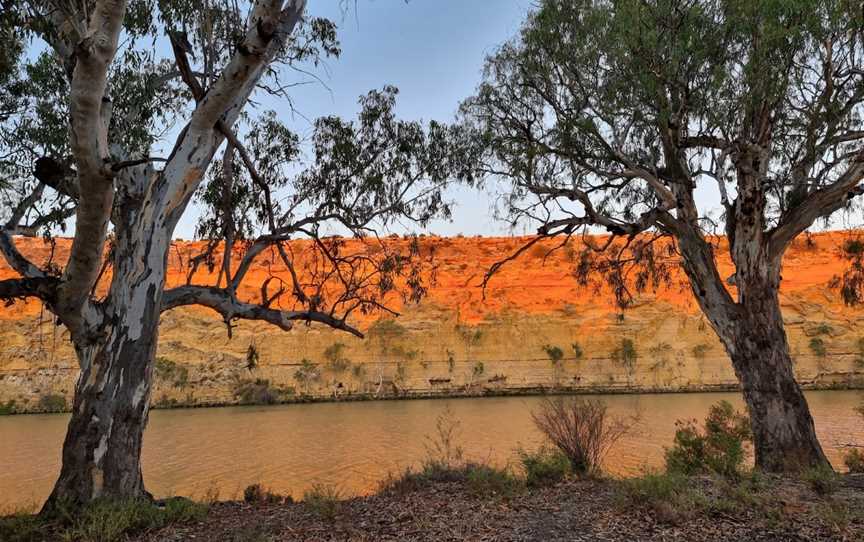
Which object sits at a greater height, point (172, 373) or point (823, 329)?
point (823, 329)

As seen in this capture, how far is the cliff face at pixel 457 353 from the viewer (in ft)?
75.4

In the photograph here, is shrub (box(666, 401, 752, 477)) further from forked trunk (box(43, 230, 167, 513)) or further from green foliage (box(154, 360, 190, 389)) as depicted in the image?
green foliage (box(154, 360, 190, 389))

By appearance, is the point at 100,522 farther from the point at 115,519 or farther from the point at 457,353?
the point at 457,353

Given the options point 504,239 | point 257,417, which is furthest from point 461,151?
point 504,239

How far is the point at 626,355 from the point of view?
24266 mm

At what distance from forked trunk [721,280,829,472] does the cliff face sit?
17213 millimetres

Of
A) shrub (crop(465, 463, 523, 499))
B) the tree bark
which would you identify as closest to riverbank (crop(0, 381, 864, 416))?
shrub (crop(465, 463, 523, 499))

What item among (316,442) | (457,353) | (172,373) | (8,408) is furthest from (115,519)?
(8,408)

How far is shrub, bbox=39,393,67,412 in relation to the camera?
21.7m

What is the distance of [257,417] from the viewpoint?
18.1 metres

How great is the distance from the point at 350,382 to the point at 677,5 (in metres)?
20.4

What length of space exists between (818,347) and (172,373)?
26.4 meters

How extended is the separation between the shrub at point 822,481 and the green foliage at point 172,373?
74.6 ft

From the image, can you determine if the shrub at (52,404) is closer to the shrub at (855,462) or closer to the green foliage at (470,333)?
the green foliage at (470,333)
